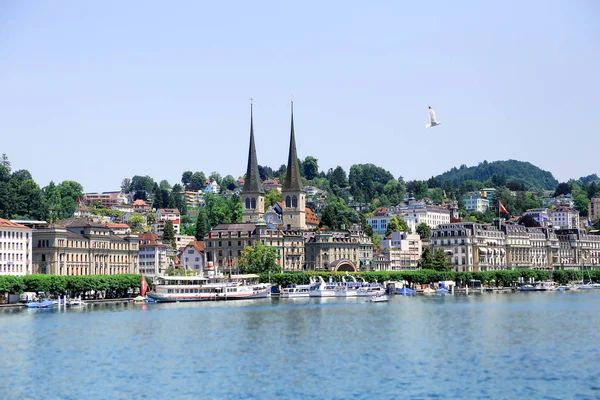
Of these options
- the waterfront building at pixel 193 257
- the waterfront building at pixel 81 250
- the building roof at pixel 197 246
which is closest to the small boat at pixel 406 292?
the waterfront building at pixel 193 257

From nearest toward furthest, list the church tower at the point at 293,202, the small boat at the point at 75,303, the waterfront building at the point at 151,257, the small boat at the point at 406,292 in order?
the small boat at the point at 75,303
the small boat at the point at 406,292
the waterfront building at the point at 151,257
the church tower at the point at 293,202

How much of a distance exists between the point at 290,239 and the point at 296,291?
28021mm

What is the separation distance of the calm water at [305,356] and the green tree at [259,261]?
2445 inches

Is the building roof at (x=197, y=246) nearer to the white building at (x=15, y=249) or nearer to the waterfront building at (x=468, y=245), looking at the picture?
the waterfront building at (x=468, y=245)

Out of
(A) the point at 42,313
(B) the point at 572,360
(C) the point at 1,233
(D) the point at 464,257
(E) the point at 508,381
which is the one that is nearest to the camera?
(E) the point at 508,381

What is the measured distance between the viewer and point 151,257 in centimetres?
16588

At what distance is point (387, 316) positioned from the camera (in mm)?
84688

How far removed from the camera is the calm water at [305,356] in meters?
42.9

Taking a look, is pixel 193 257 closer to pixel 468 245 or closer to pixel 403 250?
pixel 403 250

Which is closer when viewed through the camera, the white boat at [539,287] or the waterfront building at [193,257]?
the white boat at [539,287]

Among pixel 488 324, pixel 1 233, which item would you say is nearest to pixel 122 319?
pixel 488 324

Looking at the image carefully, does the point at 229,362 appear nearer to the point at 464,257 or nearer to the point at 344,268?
the point at 344,268

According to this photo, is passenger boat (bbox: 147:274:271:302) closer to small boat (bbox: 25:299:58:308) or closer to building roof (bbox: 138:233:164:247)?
small boat (bbox: 25:299:58:308)

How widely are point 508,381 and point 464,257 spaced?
135m
